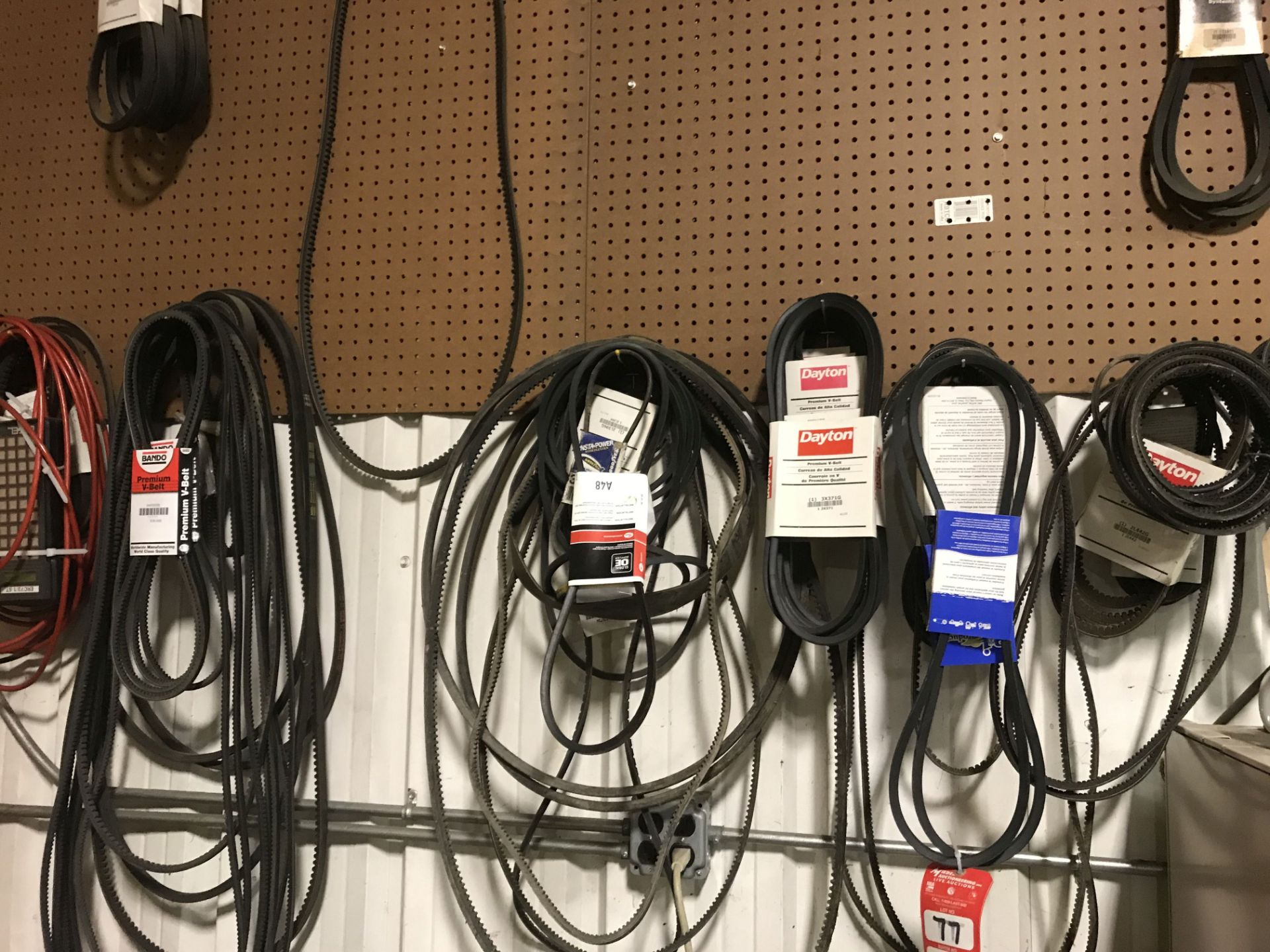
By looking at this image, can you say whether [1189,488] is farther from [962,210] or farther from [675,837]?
[675,837]

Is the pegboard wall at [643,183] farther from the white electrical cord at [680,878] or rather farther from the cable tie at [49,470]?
the white electrical cord at [680,878]

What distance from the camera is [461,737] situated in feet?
4.18

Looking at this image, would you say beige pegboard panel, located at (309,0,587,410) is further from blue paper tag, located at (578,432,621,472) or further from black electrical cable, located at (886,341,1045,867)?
black electrical cable, located at (886,341,1045,867)

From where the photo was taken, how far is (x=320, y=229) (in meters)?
1.39

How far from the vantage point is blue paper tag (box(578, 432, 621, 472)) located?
115 centimetres

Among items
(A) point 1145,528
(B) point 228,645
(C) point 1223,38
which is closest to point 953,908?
(A) point 1145,528

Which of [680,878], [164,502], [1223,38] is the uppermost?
[1223,38]

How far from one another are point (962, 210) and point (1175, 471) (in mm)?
470

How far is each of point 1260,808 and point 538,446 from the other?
35.8 inches

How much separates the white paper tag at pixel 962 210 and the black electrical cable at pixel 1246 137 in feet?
0.73

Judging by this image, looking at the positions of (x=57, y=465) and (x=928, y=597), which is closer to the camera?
(x=928, y=597)

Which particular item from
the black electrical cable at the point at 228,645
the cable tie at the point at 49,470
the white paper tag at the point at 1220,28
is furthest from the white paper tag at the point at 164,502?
the white paper tag at the point at 1220,28

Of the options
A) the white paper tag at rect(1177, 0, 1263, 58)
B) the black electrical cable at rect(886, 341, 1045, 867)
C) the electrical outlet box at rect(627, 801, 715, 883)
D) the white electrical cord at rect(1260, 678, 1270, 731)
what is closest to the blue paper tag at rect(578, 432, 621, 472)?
the black electrical cable at rect(886, 341, 1045, 867)

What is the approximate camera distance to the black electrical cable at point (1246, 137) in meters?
1.09
